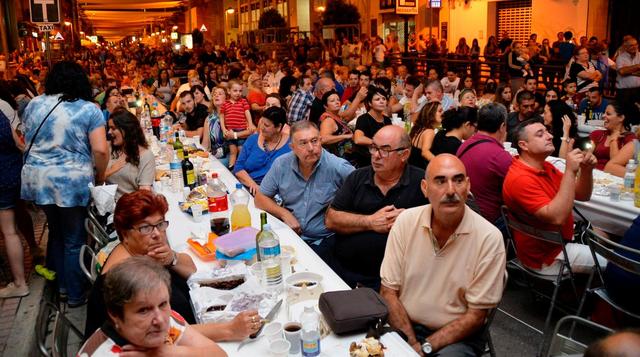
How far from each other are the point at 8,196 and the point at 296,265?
122 inches

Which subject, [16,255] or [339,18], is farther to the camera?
[339,18]

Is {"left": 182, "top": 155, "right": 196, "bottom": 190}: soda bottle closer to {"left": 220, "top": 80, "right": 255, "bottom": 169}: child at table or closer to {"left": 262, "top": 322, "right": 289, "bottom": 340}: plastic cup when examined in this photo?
{"left": 220, "top": 80, "right": 255, "bottom": 169}: child at table

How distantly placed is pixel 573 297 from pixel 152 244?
139 inches

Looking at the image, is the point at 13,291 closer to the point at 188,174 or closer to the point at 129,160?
the point at 129,160

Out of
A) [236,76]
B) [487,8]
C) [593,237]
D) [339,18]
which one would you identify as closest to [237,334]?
[593,237]

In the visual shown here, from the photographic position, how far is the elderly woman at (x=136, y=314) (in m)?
2.06

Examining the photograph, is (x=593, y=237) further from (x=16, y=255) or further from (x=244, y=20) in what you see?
(x=244, y=20)

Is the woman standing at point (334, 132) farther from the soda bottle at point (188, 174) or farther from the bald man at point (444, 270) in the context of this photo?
the bald man at point (444, 270)

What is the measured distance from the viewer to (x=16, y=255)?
4.90m

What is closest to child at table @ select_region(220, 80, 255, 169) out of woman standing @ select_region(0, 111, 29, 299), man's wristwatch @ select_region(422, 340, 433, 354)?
woman standing @ select_region(0, 111, 29, 299)

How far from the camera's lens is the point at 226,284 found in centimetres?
297

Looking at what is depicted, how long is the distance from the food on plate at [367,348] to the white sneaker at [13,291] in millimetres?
3812

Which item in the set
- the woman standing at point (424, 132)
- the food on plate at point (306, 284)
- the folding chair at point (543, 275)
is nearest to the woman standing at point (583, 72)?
the woman standing at point (424, 132)

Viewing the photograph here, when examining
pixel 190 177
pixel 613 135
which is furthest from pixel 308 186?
pixel 613 135
